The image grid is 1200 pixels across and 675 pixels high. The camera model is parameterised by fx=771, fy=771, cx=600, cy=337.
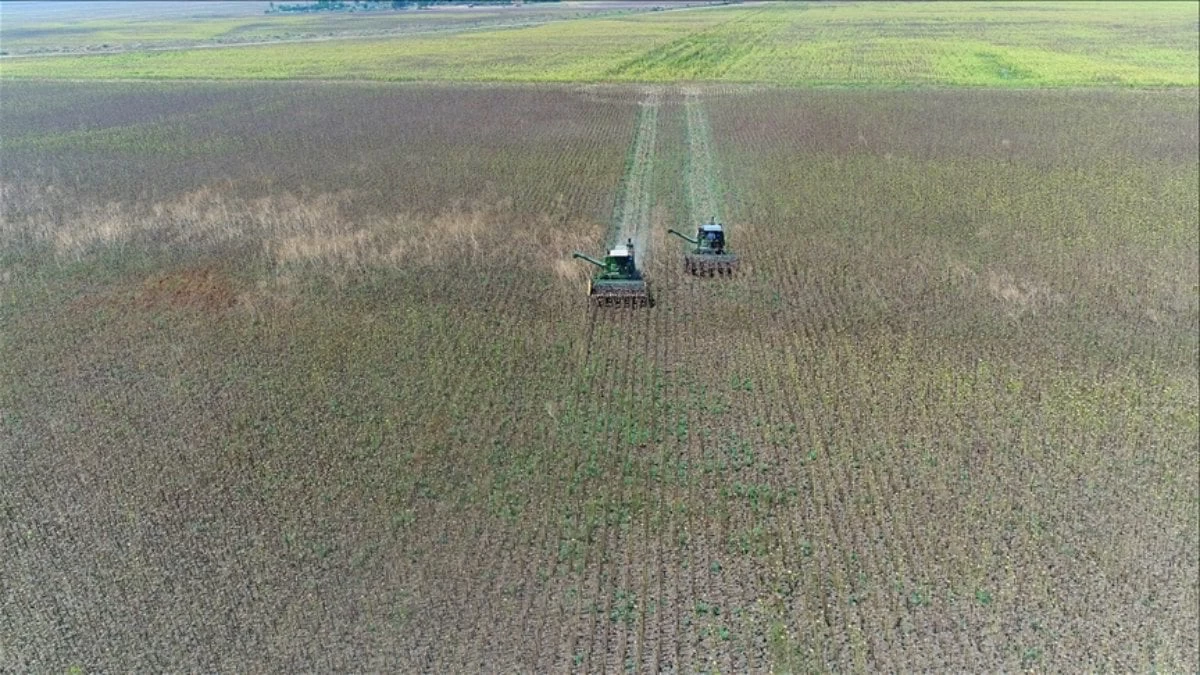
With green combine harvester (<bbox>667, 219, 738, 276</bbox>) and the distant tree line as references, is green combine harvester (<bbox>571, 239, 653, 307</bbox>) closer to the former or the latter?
green combine harvester (<bbox>667, 219, 738, 276</bbox>)

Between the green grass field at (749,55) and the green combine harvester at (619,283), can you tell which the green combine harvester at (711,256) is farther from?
the green grass field at (749,55)

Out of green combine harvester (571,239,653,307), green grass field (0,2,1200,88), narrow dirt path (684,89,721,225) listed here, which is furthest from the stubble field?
green grass field (0,2,1200,88)

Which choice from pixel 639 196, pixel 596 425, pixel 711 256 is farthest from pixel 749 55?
pixel 596 425

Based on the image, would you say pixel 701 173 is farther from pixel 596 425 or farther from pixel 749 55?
pixel 749 55

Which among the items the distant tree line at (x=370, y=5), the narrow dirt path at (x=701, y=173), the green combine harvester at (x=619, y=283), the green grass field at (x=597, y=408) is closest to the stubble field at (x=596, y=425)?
the green grass field at (x=597, y=408)

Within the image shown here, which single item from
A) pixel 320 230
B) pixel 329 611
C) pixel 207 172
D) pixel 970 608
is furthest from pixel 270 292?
pixel 970 608

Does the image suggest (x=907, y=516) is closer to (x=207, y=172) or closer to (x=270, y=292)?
(x=270, y=292)
